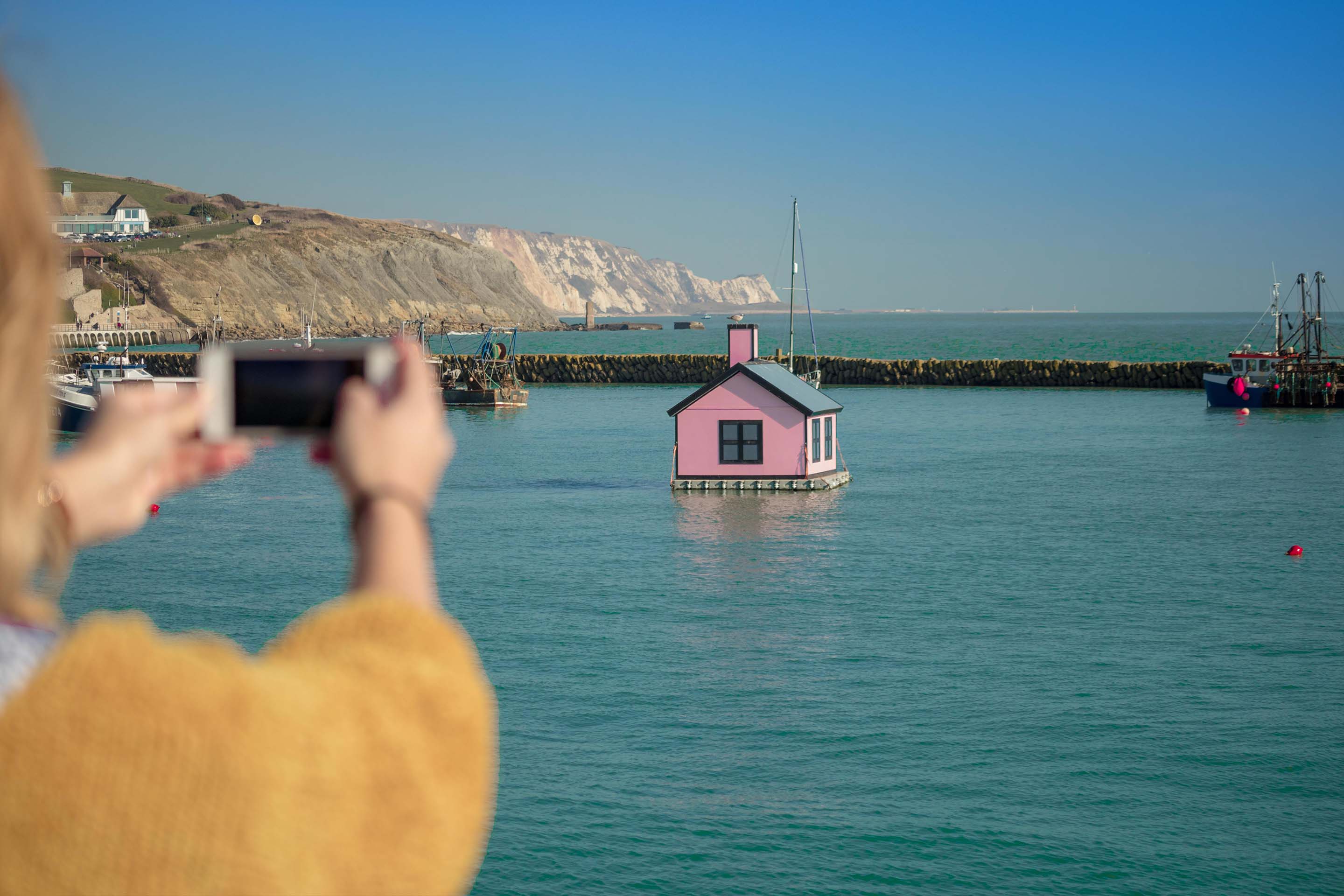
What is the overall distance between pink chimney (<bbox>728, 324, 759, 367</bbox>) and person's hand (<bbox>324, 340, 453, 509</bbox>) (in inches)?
1505

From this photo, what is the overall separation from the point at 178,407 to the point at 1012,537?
3203 cm

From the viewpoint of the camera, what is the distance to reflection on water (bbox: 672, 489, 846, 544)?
3181 centimetres

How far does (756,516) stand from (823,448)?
274 inches

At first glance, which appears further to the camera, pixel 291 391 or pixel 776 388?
pixel 776 388

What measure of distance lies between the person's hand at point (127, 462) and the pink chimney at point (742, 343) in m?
38.1

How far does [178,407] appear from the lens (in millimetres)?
1474

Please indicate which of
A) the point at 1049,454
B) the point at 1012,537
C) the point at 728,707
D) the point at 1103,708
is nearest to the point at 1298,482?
the point at 1049,454

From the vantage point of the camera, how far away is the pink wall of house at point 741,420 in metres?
37.4

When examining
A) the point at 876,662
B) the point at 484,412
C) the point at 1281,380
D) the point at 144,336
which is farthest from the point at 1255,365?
the point at 144,336

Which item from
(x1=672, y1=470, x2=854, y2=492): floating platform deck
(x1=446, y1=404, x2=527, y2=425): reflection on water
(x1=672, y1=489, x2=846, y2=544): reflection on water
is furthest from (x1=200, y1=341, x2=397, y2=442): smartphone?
(x1=446, y1=404, x2=527, y2=425): reflection on water

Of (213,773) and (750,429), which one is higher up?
(213,773)

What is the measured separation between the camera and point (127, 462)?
1.40m

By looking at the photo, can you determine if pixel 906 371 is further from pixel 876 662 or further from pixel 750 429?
pixel 876 662

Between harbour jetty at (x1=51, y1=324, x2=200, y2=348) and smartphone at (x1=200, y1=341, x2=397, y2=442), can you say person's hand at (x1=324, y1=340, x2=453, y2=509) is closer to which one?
smartphone at (x1=200, y1=341, x2=397, y2=442)
